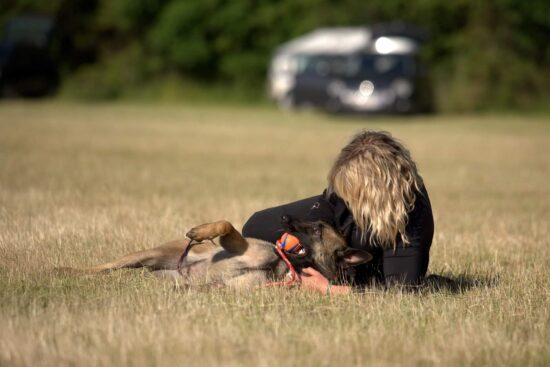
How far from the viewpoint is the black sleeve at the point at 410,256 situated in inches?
258

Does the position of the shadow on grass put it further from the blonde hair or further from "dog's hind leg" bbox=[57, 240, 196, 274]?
"dog's hind leg" bbox=[57, 240, 196, 274]

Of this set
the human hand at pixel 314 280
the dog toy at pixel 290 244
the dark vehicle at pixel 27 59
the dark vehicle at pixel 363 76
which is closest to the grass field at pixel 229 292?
the human hand at pixel 314 280

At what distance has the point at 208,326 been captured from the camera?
5426mm

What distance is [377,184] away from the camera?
6.37 m

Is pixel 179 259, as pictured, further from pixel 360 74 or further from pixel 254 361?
pixel 360 74

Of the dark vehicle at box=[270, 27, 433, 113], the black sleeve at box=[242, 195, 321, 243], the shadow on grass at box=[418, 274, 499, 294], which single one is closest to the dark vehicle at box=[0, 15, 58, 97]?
the dark vehicle at box=[270, 27, 433, 113]

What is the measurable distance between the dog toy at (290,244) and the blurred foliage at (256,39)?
29.1 meters

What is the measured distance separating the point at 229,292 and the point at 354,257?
2.98 ft

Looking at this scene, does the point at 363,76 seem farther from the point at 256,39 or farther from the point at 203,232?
the point at 203,232

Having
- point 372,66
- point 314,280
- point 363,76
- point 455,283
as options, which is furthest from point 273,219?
point 372,66

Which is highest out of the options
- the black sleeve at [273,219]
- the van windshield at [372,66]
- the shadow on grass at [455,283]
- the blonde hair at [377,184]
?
the van windshield at [372,66]

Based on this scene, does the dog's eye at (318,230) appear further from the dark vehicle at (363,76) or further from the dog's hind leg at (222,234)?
the dark vehicle at (363,76)

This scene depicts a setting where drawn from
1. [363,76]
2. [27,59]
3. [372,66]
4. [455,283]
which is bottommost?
[455,283]

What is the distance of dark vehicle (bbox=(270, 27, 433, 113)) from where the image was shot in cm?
3067
